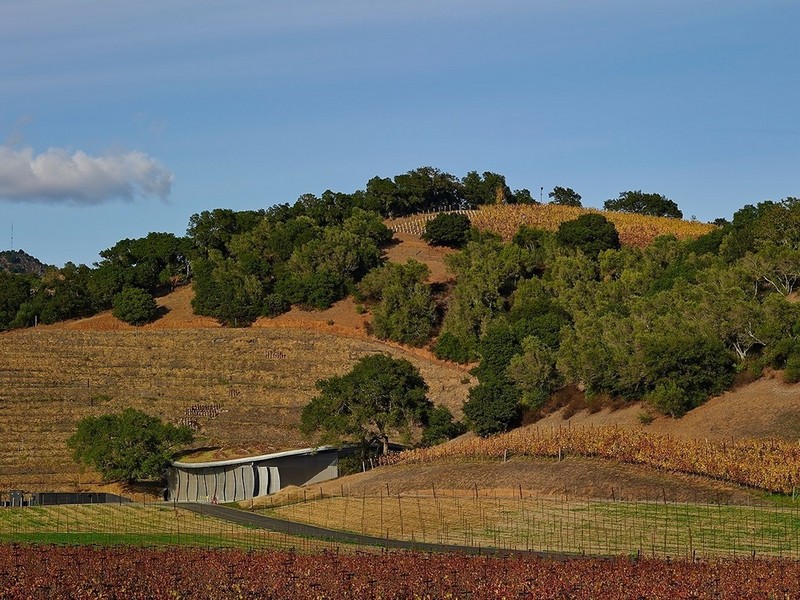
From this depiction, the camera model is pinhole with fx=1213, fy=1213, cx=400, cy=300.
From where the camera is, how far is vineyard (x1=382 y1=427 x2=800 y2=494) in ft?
224

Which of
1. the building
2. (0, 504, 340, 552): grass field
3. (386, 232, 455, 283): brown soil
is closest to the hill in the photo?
the building

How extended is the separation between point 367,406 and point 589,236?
71001mm

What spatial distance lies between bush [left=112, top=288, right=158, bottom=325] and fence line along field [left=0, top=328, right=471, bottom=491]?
11.9ft

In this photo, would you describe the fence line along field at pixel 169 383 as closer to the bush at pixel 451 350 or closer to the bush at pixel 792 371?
the bush at pixel 451 350

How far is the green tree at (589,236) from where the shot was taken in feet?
527

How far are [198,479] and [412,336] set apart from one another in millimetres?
46016

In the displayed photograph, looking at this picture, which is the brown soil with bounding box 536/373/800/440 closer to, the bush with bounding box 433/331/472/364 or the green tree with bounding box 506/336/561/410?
the green tree with bounding box 506/336/561/410

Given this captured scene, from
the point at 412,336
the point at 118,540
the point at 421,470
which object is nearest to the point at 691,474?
the point at 421,470

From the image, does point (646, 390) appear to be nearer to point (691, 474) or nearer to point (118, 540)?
point (691, 474)

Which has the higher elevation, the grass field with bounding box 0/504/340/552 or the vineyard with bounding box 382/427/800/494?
the vineyard with bounding box 382/427/800/494

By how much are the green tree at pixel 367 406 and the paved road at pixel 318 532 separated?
826 inches

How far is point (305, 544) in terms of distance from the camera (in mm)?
52344

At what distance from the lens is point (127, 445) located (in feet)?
313

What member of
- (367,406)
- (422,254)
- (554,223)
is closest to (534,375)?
(367,406)
